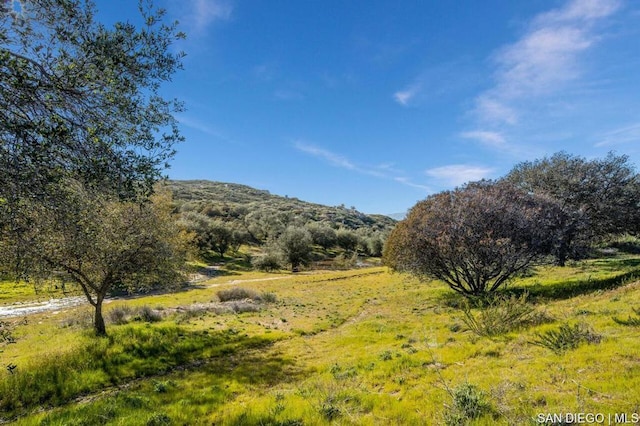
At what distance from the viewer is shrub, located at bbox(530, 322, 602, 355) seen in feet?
37.1

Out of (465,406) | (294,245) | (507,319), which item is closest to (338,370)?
(465,406)

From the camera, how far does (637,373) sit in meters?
8.32

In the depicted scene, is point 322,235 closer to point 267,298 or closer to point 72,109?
point 267,298

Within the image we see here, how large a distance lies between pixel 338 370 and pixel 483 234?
58.1 ft

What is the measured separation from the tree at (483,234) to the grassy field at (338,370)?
363 centimetres

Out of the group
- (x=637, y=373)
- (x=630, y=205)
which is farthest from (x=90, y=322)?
(x=630, y=205)

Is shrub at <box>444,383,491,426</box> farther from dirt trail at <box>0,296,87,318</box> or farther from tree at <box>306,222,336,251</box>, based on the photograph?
tree at <box>306,222,336,251</box>

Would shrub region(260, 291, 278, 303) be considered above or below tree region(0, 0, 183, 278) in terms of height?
below

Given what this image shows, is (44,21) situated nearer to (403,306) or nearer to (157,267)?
(157,267)

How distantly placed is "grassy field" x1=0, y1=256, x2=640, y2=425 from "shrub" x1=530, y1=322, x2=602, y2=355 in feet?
0.17

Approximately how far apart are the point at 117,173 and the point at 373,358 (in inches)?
501

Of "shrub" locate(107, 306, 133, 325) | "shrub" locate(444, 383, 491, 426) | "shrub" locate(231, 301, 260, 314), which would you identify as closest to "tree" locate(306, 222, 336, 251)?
"shrub" locate(231, 301, 260, 314)

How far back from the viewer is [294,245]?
3529 inches

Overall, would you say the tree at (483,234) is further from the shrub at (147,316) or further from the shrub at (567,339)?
the shrub at (147,316)
